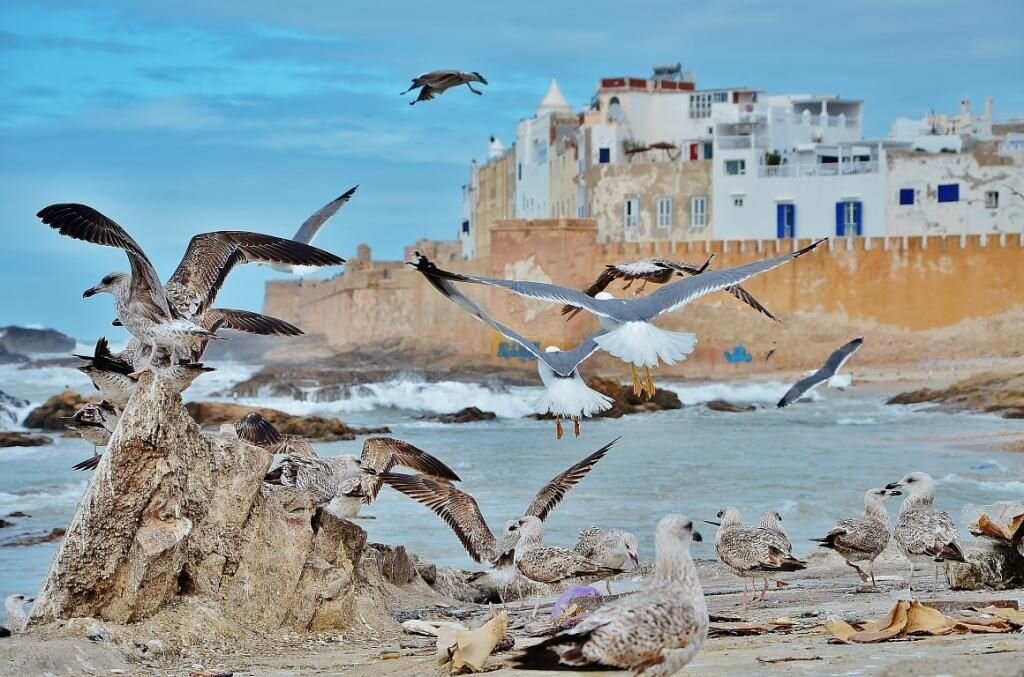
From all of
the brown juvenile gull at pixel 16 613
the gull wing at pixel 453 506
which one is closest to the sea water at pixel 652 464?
the brown juvenile gull at pixel 16 613

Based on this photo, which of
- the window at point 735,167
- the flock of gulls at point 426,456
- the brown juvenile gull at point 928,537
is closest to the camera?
the brown juvenile gull at point 928,537

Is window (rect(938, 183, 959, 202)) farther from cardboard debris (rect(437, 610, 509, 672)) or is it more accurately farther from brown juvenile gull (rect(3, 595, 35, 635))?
cardboard debris (rect(437, 610, 509, 672))

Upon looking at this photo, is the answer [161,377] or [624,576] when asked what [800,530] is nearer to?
[624,576]

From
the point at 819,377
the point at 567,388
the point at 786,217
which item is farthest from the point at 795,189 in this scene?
the point at 567,388

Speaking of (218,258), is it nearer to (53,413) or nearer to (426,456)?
(426,456)

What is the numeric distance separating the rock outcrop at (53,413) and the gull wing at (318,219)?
57.7 feet

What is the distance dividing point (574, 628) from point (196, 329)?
436 centimetres

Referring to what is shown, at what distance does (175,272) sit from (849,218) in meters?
44.2

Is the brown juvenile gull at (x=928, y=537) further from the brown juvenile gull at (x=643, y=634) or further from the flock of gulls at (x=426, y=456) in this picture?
the brown juvenile gull at (x=643, y=634)

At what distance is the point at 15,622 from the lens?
26.9 feet

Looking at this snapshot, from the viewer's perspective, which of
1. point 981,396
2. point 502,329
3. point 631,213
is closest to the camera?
point 502,329

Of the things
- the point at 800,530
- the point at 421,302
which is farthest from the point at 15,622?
the point at 421,302

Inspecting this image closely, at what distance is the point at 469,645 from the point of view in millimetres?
6270

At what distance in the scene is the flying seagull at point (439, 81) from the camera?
11719 millimetres
